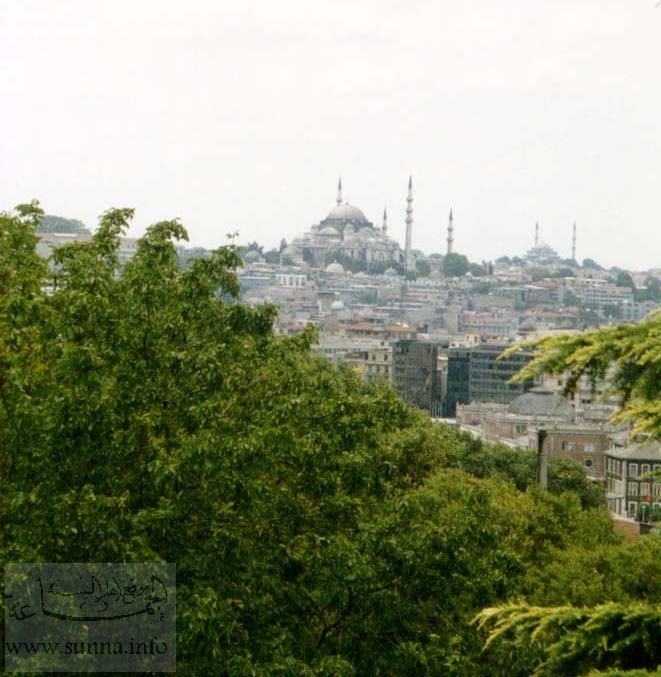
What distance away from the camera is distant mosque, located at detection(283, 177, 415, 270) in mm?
143875

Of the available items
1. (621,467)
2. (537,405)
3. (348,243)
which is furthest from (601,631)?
(348,243)

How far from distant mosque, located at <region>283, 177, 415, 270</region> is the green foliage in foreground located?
135 metres

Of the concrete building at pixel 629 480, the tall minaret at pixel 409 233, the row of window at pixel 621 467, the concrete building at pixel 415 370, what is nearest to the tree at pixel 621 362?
the concrete building at pixel 629 480

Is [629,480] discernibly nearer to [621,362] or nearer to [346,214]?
[621,362]

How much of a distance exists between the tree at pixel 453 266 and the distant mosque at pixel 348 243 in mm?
3892

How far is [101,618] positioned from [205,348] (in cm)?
161

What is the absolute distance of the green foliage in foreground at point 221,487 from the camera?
17.4ft

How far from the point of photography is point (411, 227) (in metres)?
144

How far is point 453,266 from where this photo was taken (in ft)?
483

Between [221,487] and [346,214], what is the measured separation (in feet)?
458

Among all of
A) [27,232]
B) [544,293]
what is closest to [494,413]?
[27,232]

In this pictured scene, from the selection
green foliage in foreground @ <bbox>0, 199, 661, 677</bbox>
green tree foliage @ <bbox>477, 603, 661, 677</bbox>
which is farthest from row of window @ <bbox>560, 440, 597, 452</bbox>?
green tree foliage @ <bbox>477, 603, 661, 677</bbox>

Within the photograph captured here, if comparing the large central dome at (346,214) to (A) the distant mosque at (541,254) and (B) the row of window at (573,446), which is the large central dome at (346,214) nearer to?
(A) the distant mosque at (541,254)

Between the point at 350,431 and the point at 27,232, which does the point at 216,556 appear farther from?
the point at 27,232
